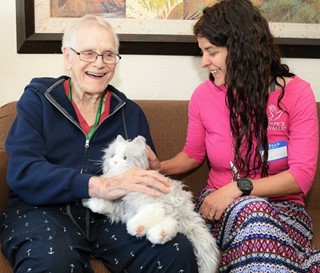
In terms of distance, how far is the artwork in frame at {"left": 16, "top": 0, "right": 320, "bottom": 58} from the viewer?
210 centimetres

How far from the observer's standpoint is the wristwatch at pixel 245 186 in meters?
1.58

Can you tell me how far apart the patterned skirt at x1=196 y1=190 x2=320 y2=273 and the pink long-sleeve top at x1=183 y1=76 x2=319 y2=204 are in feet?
0.82

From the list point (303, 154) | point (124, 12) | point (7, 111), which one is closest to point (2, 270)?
point (7, 111)

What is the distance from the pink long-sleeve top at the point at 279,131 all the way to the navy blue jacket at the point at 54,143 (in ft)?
0.83

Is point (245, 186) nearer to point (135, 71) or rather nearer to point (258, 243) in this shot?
point (258, 243)

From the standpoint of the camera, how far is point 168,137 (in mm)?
→ 2008

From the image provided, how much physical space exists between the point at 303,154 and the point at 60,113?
89cm

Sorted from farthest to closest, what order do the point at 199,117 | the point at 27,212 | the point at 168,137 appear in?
the point at 168,137 < the point at 199,117 < the point at 27,212

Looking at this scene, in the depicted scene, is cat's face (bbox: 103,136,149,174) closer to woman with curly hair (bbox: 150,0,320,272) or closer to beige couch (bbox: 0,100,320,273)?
woman with curly hair (bbox: 150,0,320,272)

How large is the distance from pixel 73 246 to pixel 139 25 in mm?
1180

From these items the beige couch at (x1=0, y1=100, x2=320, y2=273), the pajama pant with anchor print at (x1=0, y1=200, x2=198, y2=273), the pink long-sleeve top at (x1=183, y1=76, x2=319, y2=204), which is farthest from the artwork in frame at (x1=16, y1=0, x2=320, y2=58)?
the pajama pant with anchor print at (x1=0, y1=200, x2=198, y2=273)

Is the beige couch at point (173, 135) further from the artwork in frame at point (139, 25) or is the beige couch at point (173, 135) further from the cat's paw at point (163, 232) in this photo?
the cat's paw at point (163, 232)

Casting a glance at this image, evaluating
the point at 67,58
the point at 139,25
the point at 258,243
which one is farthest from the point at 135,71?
the point at 258,243

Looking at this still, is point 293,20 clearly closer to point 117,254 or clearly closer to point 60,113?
point 60,113
